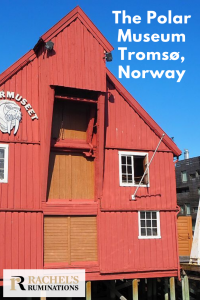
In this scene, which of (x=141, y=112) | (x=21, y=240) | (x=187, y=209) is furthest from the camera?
(x=187, y=209)

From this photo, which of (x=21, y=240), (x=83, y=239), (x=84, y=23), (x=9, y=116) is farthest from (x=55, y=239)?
(x=84, y=23)

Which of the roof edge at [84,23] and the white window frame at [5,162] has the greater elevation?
the roof edge at [84,23]

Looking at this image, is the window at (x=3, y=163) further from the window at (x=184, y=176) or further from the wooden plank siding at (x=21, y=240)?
the window at (x=184, y=176)

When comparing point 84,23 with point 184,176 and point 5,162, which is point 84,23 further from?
point 184,176

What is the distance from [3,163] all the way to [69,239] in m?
4.12

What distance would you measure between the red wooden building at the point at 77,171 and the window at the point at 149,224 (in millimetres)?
45

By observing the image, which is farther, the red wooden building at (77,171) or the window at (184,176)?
the window at (184,176)

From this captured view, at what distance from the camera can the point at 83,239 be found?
57.0ft

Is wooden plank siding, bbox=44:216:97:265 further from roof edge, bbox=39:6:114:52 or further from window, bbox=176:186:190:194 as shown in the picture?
window, bbox=176:186:190:194

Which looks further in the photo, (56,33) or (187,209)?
(187,209)

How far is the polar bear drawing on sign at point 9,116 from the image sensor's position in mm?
16828

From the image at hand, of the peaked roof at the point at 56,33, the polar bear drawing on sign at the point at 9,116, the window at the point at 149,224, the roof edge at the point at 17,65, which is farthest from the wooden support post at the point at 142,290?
the roof edge at the point at 17,65

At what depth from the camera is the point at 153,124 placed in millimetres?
19531

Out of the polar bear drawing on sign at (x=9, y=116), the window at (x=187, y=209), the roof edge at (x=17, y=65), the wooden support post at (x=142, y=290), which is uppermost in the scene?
the roof edge at (x=17, y=65)
